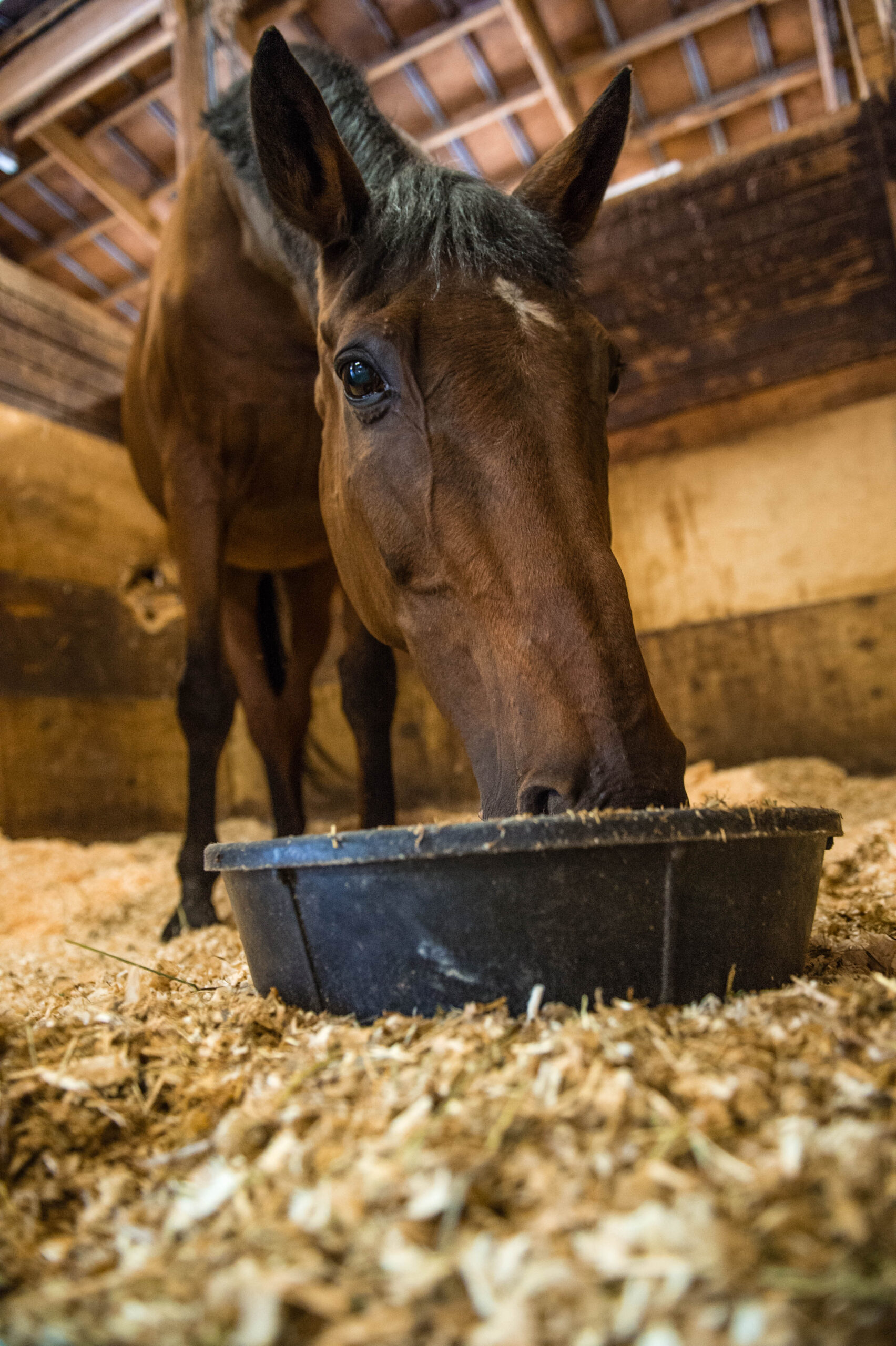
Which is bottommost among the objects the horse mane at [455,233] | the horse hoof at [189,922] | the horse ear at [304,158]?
the horse hoof at [189,922]

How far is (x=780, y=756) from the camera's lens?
4293 mm

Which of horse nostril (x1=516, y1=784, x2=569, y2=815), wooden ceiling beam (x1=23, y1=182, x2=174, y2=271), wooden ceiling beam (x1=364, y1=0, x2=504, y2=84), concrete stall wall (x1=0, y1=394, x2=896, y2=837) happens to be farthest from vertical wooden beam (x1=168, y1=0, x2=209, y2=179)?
horse nostril (x1=516, y1=784, x2=569, y2=815)

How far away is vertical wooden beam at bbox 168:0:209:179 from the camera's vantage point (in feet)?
12.7

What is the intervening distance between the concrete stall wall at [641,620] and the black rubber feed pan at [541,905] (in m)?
3.41

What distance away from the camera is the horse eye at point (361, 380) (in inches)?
62.4

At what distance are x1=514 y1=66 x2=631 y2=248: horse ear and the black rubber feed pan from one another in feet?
5.17

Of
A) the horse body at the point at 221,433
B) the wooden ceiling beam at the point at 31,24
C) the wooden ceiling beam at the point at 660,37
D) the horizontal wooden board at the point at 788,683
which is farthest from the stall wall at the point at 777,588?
the wooden ceiling beam at the point at 31,24

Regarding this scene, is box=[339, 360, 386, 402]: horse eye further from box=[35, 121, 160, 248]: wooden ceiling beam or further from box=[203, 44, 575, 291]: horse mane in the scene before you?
box=[35, 121, 160, 248]: wooden ceiling beam

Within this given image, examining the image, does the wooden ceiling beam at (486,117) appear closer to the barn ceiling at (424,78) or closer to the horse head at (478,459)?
the barn ceiling at (424,78)

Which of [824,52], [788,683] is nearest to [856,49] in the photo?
[824,52]

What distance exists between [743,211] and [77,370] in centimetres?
345

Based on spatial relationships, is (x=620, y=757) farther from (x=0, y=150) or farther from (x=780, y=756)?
(x=0, y=150)

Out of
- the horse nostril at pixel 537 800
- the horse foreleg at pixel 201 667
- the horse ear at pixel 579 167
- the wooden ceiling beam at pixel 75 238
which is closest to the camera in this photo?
the horse nostril at pixel 537 800

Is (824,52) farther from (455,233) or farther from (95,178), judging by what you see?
(455,233)
